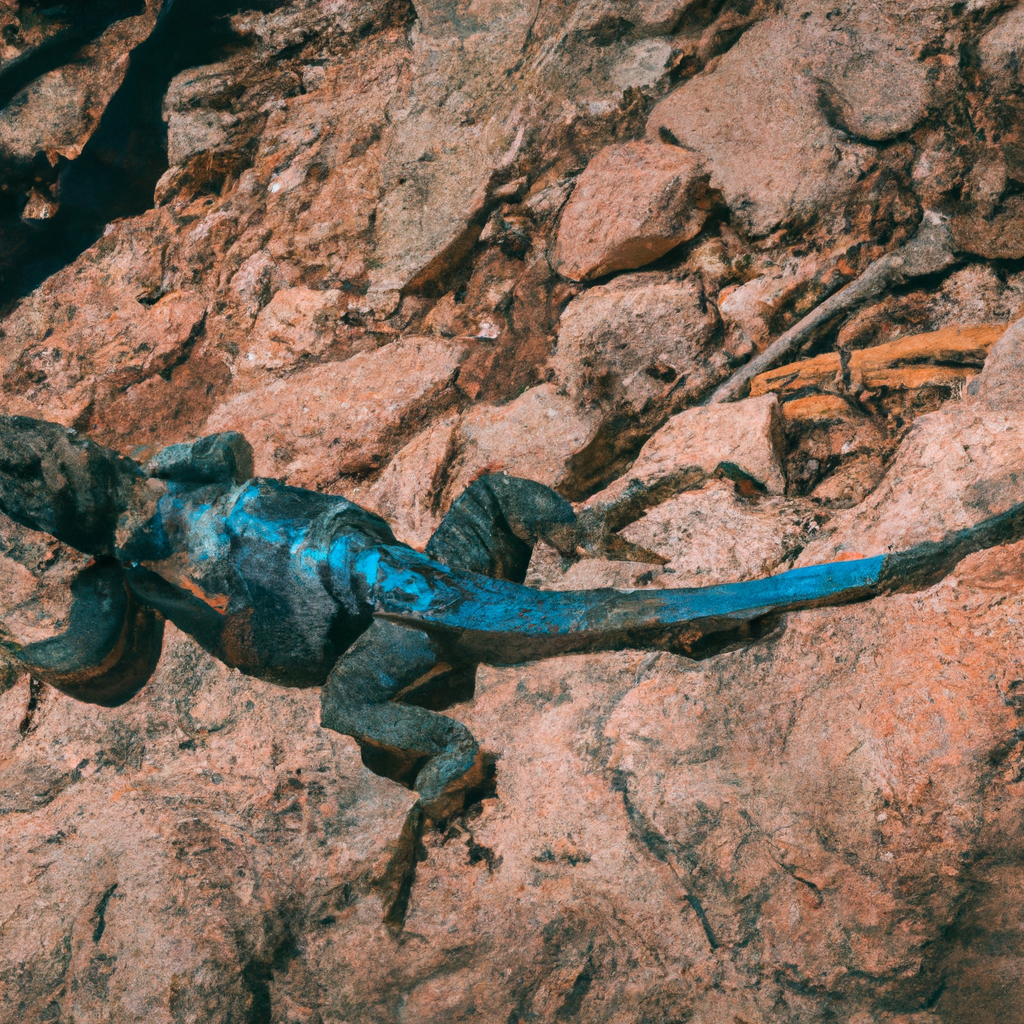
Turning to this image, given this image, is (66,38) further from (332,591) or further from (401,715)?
(401,715)

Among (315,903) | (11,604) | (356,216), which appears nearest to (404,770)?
(315,903)

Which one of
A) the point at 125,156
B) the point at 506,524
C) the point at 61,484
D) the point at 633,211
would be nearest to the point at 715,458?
the point at 506,524

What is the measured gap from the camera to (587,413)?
306 centimetres

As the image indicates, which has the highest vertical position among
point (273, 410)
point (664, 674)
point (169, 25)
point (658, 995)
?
point (169, 25)

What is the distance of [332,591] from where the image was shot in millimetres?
2369

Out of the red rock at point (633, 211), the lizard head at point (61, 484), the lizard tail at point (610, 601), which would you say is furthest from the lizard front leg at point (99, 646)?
the red rock at point (633, 211)

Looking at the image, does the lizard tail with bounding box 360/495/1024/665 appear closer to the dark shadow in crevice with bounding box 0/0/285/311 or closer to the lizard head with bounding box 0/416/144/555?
the lizard head with bounding box 0/416/144/555

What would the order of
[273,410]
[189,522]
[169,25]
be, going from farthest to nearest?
1. [169,25]
2. [273,410]
3. [189,522]

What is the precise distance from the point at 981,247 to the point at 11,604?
11.0 feet

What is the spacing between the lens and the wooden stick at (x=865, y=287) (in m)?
2.88

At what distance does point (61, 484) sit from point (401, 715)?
1223 mm

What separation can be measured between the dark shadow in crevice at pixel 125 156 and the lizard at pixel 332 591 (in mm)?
2091

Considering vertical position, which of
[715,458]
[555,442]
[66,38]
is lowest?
[715,458]

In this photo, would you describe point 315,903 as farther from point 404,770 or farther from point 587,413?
point 587,413
